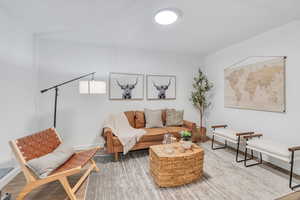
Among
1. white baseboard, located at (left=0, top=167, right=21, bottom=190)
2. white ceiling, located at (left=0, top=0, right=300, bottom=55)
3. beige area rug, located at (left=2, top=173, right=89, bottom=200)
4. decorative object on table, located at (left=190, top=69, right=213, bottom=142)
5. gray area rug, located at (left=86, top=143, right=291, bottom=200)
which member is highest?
white ceiling, located at (left=0, top=0, right=300, bottom=55)

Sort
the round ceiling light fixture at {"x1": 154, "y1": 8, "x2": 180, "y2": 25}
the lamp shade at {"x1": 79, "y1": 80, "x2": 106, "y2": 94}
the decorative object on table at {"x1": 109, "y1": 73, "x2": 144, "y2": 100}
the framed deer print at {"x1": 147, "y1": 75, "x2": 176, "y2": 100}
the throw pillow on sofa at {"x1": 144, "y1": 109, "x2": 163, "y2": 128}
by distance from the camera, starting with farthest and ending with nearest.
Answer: the framed deer print at {"x1": 147, "y1": 75, "x2": 176, "y2": 100} < the decorative object on table at {"x1": 109, "y1": 73, "x2": 144, "y2": 100} < the throw pillow on sofa at {"x1": 144, "y1": 109, "x2": 163, "y2": 128} < the lamp shade at {"x1": 79, "y1": 80, "x2": 106, "y2": 94} < the round ceiling light fixture at {"x1": 154, "y1": 8, "x2": 180, "y2": 25}

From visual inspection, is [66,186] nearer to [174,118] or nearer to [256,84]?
[174,118]

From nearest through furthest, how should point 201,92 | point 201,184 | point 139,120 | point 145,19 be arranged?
point 201,184 → point 145,19 → point 139,120 → point 201,92

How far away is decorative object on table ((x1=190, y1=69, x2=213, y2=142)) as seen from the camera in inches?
156

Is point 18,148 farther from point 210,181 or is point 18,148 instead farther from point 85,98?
point 210,181

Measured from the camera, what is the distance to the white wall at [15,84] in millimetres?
2029

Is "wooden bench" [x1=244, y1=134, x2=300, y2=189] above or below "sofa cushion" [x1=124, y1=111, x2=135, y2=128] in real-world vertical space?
below

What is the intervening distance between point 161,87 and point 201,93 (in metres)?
1.23

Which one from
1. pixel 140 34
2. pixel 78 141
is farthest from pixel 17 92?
pixel 140 34

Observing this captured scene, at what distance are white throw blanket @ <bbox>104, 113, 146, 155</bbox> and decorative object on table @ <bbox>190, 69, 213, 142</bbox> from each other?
196cm

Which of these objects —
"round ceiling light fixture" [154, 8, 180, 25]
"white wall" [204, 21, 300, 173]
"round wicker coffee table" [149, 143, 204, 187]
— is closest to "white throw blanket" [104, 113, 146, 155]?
"round wicker coffee table" [149, 143, 204, 187]

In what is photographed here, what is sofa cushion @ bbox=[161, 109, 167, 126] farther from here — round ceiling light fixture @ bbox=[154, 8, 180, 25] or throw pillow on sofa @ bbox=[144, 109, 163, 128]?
round ceiling light fixture @ bbox=[154, 8, 180, 25]

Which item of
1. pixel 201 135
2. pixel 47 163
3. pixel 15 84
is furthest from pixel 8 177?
pixel 201 135

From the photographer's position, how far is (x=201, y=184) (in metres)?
1.96
